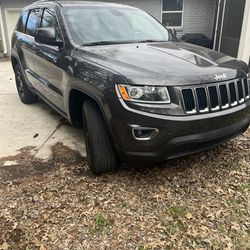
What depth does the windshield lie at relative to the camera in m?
3.83

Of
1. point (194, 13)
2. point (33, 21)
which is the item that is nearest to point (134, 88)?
point (33, 21)

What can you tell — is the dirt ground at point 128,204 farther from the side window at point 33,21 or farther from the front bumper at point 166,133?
the side window at point 33,21

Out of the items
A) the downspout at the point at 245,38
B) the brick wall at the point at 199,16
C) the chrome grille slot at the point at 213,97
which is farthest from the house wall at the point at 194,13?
the chrome grille slot at the point at 213,97

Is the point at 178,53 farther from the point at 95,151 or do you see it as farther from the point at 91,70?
the point at 95,151

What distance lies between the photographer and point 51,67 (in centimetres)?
419

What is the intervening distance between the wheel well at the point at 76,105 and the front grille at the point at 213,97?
1.26 meters

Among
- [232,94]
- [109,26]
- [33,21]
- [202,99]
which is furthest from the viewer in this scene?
[33,21]

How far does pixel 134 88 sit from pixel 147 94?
5.0 inches

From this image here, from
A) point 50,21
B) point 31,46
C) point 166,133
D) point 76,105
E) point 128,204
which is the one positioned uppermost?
point 50,21

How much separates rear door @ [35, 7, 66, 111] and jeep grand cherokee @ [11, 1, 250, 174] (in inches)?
0.6

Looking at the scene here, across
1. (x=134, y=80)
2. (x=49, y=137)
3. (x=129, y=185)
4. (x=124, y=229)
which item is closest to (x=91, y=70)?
(x=134, y=80)

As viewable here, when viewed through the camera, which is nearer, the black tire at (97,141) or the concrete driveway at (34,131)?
the black tire at (97,141)

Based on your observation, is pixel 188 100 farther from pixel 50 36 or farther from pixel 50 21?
pixel 50 21

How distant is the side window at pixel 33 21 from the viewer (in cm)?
498
